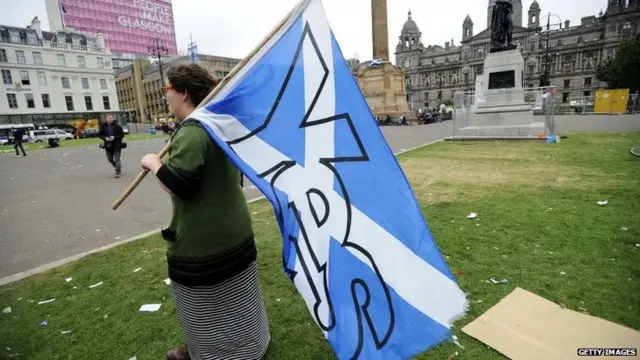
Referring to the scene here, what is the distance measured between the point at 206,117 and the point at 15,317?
312 cm

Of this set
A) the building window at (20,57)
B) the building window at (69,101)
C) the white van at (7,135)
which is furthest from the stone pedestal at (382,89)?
the building window at (20,57)

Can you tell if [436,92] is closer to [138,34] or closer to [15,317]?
[138,34]

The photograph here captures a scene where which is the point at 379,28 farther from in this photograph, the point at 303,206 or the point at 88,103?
the point at 88,103

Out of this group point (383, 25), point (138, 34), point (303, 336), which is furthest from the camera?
point (138, 34)

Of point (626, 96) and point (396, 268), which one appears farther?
point (626, 96)

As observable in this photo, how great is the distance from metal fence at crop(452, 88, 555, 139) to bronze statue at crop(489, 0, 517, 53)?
8.87ft

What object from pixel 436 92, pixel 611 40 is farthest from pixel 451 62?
pixel 611 40

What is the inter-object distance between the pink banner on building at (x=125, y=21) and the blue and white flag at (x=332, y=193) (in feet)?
368

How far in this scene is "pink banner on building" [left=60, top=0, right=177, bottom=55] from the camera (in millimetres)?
90750

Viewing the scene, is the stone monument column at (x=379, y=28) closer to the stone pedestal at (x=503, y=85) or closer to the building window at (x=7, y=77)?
the stone pedestal at (x=503, y=85)

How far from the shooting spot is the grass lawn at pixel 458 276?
112 inches

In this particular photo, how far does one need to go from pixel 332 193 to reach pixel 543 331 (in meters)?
1.99

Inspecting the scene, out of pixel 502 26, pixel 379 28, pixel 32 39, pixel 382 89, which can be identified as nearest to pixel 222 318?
pixel 502 26

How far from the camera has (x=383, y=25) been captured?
92.1 ft
